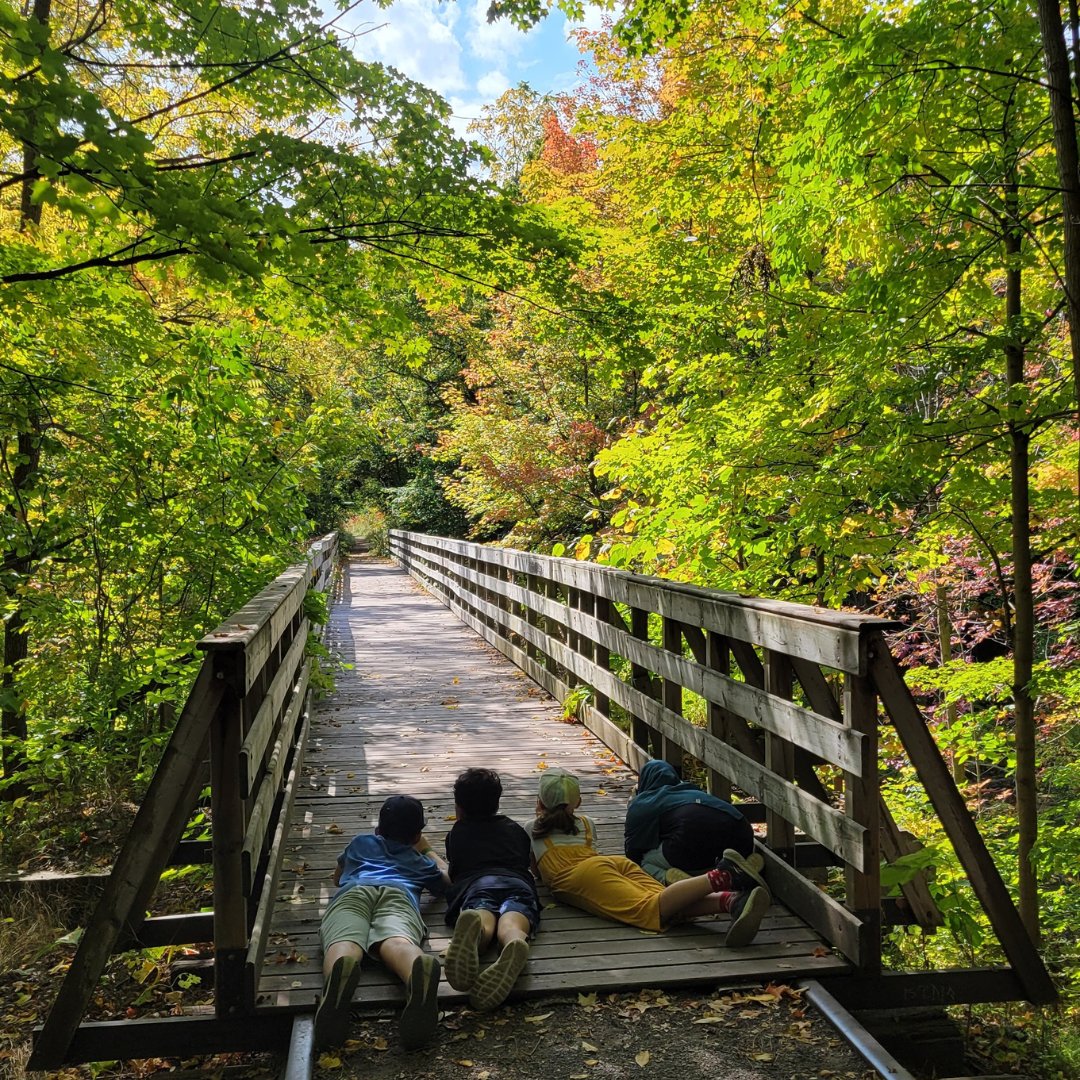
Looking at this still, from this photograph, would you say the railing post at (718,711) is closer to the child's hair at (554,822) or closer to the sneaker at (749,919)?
the child's hair at (554,822)

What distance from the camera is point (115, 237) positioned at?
212 inches

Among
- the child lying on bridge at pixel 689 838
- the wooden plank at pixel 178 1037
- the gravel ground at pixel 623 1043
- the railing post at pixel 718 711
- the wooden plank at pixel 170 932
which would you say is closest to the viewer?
the gravel ground at pixel 623 1043

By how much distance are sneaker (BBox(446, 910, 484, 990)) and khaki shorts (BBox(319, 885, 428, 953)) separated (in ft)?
0.82

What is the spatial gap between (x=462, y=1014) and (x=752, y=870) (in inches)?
52.5

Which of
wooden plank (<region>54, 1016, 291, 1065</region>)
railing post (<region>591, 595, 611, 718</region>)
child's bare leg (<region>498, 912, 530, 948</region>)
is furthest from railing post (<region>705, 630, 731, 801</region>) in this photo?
wooden plank (<region>54, 1016, 291, 1065</region>)

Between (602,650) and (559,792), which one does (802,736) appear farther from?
(602,650)

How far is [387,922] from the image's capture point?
11.3ft

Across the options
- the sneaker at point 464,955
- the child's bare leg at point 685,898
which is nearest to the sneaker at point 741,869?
the child's bare leg at point 685,898

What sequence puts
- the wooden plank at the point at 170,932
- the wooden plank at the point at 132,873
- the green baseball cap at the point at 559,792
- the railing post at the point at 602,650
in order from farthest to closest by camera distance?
the railing post at the point at 602,650
the green baseball cap at the point at 559,792
the wooden plank at the point at 170,932
the wooden plank at the point at 132,873

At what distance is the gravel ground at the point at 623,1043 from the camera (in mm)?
2719

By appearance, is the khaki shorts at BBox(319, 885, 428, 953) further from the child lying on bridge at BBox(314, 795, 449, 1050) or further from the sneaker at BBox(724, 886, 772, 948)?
the sneaker at BBox(724, 886, 772, 948)

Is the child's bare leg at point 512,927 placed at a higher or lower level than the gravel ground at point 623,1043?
higher

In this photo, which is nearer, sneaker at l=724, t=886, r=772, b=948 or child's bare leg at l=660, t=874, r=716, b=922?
sneaker at l=724, t=886, r=772, b=948

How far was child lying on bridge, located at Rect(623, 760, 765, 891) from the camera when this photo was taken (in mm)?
3762
